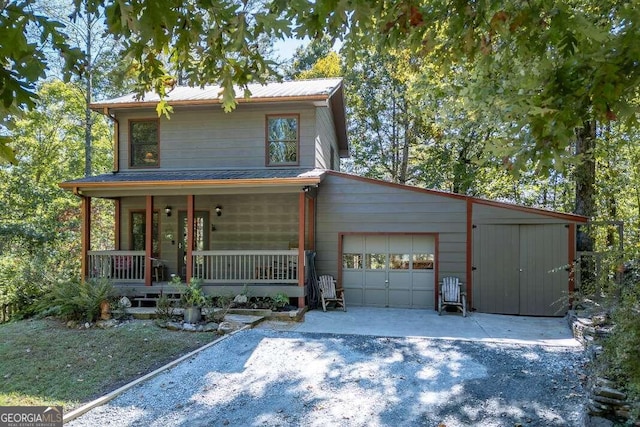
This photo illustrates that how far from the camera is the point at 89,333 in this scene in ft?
24.7

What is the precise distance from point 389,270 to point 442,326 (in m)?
2.37

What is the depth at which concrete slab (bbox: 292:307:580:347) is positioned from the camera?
7.24 meters

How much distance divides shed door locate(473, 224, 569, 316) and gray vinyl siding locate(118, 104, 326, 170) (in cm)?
480

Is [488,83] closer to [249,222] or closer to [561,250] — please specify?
[561,250]

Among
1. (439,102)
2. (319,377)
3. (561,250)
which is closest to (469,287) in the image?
(561,250)

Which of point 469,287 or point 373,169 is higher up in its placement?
point 373,169

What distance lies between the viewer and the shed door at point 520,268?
9.27m

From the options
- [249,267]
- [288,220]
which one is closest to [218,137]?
[288,220]

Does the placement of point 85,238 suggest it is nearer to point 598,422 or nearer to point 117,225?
point 117,225

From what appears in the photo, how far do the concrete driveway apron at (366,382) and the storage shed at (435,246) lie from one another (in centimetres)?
197

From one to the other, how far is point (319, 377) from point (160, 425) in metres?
1.99

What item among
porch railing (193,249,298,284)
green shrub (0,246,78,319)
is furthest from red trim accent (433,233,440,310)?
green shrub (0,246,78,319)

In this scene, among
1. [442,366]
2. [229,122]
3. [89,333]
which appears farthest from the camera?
[229,122]

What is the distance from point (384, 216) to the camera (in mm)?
10070
